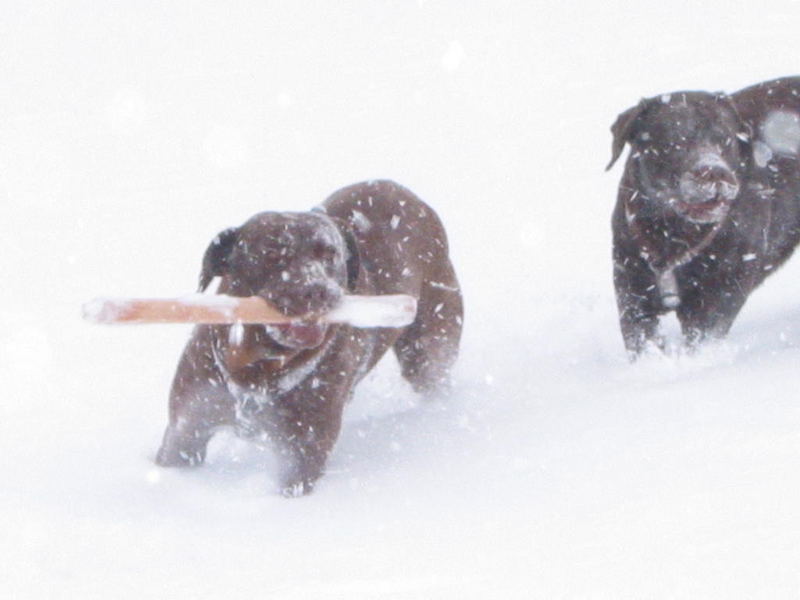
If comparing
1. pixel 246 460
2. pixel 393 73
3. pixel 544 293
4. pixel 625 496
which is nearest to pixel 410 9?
pixel 393 73

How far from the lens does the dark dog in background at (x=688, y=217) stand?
4.84 m

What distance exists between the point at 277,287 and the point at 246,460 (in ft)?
2.70

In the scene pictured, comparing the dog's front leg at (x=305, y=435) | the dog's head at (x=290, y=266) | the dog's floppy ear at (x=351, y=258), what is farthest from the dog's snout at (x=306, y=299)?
the dog's floppy ear at (x=351, y=258)

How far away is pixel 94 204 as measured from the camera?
30.0ft

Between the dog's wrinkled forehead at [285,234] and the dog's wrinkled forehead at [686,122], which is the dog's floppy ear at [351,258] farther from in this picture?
the dog's wrinkled forehead at [686,122]

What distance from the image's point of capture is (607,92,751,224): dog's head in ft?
15.1

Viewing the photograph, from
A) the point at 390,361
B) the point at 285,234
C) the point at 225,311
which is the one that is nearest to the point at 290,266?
the point at 285,234

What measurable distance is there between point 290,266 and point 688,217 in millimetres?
1846

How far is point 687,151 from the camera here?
477 centimetres

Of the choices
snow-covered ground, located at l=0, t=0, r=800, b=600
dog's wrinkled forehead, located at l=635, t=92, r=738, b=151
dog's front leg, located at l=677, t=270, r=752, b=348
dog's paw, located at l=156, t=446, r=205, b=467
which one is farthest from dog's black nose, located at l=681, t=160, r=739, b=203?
dog's paw, located at l=156, t=446, r=205, b=467

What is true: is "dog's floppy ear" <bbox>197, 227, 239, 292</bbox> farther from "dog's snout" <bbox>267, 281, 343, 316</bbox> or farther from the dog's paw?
the dog's paw

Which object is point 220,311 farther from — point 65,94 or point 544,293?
point 65,94

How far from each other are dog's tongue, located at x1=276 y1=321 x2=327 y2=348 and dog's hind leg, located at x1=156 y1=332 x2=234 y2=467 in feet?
1.16

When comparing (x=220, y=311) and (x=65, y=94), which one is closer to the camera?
(x=220, y=311)
